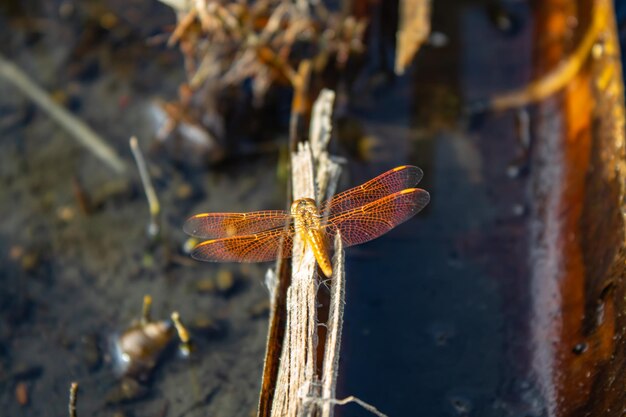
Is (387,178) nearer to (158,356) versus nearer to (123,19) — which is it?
(158,356)

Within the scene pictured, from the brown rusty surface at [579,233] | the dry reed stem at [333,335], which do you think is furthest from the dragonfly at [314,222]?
the brown rusty surface at [579,233]

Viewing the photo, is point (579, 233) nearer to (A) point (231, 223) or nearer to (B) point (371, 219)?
(B) point (371, 219)

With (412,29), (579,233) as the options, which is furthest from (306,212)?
(412,29)

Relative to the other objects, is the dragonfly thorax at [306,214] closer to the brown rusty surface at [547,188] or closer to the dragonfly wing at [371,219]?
the dragonfly wing at [371,219]

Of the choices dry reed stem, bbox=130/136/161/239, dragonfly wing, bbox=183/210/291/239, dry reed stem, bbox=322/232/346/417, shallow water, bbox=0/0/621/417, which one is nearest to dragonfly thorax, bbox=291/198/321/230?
dragonfly wing, bbox=183/210/291/239

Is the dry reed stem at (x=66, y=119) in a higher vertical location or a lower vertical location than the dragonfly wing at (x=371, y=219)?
higher

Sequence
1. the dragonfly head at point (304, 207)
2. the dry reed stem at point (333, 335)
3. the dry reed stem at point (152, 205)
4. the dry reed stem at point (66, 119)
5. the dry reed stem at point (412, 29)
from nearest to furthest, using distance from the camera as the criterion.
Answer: the dry reed stem at point (333, 335) → the dragonfly head at point (304, 207) → the dry reed stem at point (152, 205) → the dry reed stem at point (412, 29) → the dry reed stem at point (66, 119)

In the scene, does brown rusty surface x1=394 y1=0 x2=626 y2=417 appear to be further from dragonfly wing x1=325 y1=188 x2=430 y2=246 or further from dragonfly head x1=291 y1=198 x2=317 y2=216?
dragonfly head x1=291 y1=198 x2=317 y2=216
